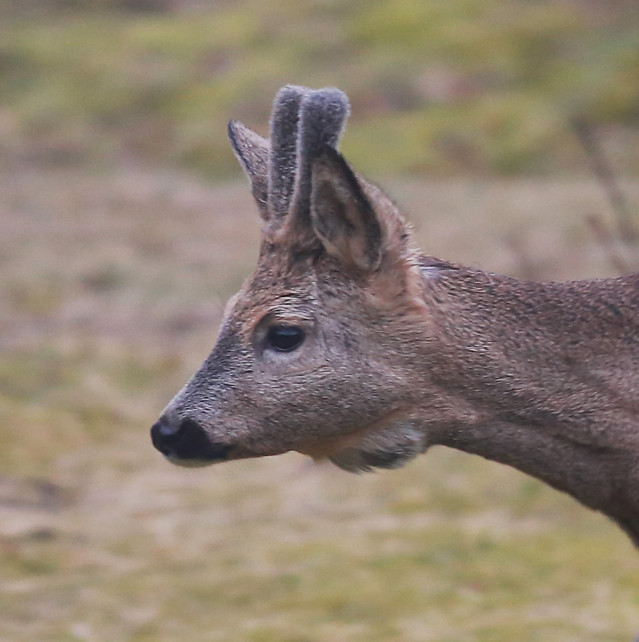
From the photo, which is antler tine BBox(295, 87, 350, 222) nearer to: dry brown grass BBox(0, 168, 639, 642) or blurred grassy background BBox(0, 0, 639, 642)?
dry brown grass BBox(0, 168, 639, 642)

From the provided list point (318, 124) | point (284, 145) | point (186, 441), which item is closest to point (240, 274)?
point (284, 145)

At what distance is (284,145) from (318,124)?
0.55 metres

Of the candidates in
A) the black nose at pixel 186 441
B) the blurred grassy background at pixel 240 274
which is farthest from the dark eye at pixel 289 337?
the blurred grassy background at pixel 240 274

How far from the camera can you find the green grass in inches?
Answer: 1253

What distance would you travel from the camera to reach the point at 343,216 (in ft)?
20.4

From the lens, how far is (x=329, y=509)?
43.2ft

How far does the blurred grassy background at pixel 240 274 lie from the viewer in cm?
→ 1071

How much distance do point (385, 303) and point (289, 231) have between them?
1.90ft

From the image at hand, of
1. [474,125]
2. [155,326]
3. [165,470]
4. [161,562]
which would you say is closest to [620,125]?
[474,125]

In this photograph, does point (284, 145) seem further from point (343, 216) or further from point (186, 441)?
point (186, 441)

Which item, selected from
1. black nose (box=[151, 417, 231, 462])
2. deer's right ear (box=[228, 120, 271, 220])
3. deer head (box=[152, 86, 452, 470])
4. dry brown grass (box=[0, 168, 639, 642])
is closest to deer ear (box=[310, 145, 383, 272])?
deer head (box=[152, 86, 452, 470])

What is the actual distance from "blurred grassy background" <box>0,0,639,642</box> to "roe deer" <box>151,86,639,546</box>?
213cm

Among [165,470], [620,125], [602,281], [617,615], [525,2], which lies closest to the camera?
[602,281]

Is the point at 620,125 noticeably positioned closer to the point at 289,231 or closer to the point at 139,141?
the point at 139,141
